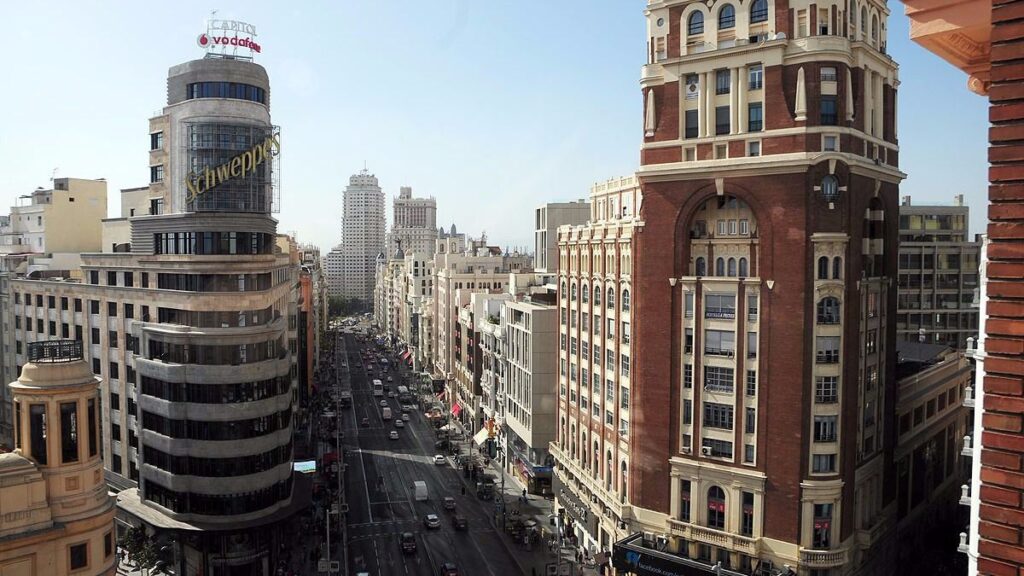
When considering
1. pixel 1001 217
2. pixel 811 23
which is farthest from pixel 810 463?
pixel 1001 217

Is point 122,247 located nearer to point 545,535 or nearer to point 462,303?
point 545,535

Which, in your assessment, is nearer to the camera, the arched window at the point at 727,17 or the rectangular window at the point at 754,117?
the rectangular window at the point at 754,117

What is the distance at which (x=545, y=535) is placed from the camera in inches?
3255

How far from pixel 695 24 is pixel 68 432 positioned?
5083 centimetres

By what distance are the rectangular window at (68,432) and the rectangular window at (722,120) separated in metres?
46.5

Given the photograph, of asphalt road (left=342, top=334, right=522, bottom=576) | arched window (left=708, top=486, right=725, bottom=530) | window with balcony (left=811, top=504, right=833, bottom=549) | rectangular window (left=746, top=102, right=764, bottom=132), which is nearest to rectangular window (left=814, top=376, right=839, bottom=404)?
window with balcony (left=811, top=504, right=833, bottom=549)

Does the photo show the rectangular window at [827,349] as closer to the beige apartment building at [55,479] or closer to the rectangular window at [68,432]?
the beige apartment building at [55,479]

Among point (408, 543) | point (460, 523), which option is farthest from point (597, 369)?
point (408, 543)

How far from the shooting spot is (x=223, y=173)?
6669cm

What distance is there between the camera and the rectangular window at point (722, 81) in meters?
57.2

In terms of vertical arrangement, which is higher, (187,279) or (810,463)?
(187,279)

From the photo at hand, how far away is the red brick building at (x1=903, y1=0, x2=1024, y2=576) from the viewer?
40.5ft

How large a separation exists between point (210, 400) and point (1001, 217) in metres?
62.6

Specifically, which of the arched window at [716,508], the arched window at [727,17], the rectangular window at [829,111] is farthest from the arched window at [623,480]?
the arched window at [727,17]
